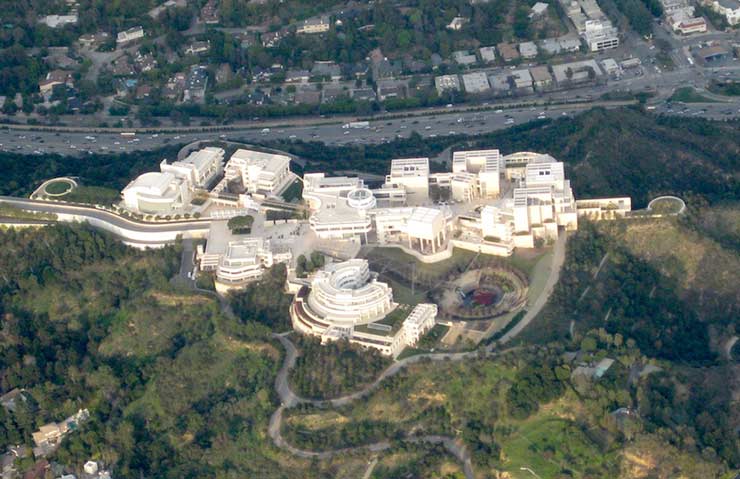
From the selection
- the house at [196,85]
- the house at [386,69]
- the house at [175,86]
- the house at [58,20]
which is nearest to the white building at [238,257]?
the house at [196,85]

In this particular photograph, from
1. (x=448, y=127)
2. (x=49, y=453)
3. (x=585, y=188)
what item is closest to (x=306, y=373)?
(x=49, y=453)

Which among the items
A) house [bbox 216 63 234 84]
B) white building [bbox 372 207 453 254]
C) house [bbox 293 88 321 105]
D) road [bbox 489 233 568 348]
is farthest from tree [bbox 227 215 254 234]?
house [bbox 216 63 234 84]

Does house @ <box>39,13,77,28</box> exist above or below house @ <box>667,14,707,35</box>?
below

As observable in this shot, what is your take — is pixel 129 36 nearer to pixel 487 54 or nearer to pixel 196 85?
pixel 196 85

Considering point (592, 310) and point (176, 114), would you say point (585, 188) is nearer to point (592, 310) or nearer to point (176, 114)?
point (592, 310)

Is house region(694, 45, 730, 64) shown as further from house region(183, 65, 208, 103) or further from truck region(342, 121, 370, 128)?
house region(183, 65, 208, 103)

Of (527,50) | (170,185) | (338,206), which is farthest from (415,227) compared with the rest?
(527,50)
